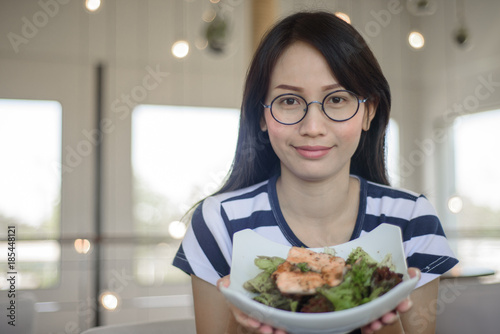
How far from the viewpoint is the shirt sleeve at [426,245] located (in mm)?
1246

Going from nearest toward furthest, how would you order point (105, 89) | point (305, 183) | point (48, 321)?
point (305, 183) < point (48, 321) < point (105, 89)

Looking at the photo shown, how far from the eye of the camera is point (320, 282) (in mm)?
918

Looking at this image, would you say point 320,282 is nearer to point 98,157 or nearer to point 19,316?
point 19,316

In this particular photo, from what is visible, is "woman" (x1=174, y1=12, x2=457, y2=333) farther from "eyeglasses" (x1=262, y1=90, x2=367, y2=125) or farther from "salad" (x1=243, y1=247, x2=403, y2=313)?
"salad" (x1=243, y1=247, x2=403, y2=313)

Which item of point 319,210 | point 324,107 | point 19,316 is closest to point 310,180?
point 319,210

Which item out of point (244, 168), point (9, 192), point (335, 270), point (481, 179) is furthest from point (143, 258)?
point (335, 270)

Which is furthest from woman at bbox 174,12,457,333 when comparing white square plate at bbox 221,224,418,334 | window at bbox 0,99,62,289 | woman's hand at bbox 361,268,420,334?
window at bbox 0,99,62,289

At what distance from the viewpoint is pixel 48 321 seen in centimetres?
502

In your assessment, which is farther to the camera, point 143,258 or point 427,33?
point 427,33

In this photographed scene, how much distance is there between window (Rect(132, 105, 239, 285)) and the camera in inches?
213

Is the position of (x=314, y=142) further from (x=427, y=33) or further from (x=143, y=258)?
(x=427, y=33)

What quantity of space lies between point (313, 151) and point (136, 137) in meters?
4.49

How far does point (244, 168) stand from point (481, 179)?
15.9ft

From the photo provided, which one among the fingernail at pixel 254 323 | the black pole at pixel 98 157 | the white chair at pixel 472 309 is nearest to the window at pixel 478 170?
the white chair at pixel 472 309
